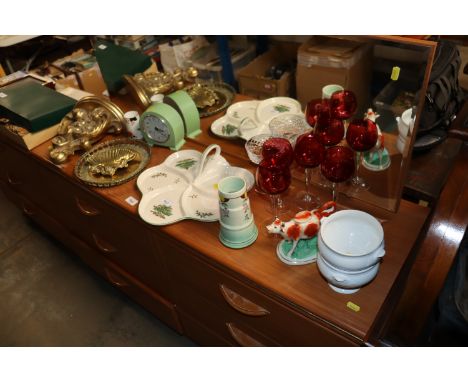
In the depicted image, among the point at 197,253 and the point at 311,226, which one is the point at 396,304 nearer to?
the point at 311,226

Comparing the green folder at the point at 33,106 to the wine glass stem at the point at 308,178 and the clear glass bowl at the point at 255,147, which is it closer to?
the clear glass bowl at the point at 255,147

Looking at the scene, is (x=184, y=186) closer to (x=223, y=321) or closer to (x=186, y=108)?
(x=186, y=108)

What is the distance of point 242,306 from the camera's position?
948 millimetres

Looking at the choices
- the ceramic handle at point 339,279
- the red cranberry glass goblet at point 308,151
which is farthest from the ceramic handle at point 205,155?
the ceramic handle at point 339,279

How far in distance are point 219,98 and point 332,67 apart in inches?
17.7

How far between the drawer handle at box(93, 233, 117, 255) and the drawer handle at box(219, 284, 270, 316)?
0.58 meters

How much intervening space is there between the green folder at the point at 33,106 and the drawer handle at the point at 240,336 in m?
0.90

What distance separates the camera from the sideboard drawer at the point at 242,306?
824mm

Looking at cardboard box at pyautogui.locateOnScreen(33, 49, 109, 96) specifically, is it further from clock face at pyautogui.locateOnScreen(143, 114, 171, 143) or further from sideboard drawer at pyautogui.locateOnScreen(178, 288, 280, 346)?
sideboard drawer at pyautogui.locateOnScreen(178, 288, 280, 346)

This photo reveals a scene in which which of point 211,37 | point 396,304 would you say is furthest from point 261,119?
point 211,37

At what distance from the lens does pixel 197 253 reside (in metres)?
0.96

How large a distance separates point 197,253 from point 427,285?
1.66ft

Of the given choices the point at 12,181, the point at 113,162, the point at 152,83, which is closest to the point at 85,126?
the point at 113,162

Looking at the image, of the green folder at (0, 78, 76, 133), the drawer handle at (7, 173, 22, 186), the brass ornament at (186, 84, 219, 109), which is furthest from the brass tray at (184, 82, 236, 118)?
the drawer handle at (7, 173, 22, 186)
